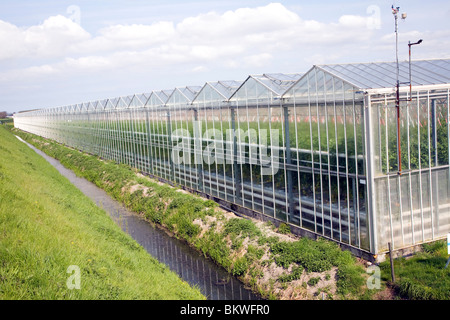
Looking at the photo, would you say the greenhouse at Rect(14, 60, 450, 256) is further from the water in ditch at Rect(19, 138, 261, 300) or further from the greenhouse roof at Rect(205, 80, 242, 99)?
the water in ditch at Rect(19, 138, 261, 300)

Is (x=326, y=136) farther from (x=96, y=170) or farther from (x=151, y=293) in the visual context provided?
(x=96, y=170)

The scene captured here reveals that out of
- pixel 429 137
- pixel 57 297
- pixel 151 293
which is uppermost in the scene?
pixel 429 137

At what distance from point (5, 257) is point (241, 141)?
41.7 ft

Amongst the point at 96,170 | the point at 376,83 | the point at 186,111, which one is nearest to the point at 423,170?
the point at 376,83

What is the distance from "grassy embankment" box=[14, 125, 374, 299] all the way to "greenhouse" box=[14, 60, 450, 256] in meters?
1.01

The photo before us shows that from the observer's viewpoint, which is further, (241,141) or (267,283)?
(241,141)

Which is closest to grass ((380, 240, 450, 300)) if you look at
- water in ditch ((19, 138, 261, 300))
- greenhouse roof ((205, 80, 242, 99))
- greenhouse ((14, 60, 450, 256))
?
greenhouse ((14, 60, 450, 256))

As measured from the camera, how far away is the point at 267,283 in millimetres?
13602

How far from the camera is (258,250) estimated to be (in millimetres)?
15094

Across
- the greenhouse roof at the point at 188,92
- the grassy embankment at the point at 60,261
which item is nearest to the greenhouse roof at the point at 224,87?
the greenhouse roof at the point at 188,92

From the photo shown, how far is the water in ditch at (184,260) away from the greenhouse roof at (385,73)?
7.77 m

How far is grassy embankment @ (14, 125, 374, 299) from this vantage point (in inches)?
483

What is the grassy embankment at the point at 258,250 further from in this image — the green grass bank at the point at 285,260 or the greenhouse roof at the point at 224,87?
the greenhouse roof at the point at 224,87

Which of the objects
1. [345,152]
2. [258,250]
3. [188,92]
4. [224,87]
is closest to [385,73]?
[345,152]
